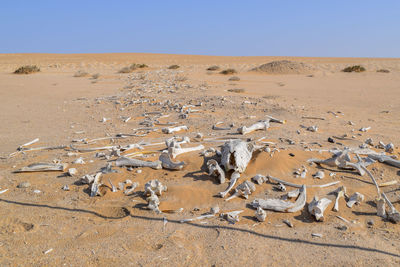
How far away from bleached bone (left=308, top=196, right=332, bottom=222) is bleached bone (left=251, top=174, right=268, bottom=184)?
0.54 m

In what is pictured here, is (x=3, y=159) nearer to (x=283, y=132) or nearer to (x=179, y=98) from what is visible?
(x=283, y=132)

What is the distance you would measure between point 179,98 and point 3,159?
4.91 metres

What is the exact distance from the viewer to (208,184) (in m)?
3.39

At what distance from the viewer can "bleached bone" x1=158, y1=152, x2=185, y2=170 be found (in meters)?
3.64

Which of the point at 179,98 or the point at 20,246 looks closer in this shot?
the point at 20,246

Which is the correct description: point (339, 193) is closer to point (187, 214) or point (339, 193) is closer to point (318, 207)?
point (318, 207)

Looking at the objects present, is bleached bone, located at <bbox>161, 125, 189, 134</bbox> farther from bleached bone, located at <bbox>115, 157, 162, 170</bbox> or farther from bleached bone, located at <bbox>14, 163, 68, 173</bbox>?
bleached bone, located at <bbox>14, 163, 68, 173</bbox>

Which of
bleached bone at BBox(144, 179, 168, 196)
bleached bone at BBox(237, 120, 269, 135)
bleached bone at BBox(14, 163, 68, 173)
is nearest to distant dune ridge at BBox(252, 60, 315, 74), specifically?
bleached bone at BBox(237, 120, 269, 135)

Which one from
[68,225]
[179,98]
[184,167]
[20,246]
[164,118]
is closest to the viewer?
[20,246]

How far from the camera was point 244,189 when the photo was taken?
3215 millimetres

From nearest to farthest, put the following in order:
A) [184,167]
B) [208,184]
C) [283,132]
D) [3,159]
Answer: [208,184] < [184,167] < [3,159] < [283,132]

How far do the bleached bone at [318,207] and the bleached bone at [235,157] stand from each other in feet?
2.62

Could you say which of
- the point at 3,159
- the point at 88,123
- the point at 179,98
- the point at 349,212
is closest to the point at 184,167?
the point at 349,212

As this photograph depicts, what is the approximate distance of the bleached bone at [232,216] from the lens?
112 inches
